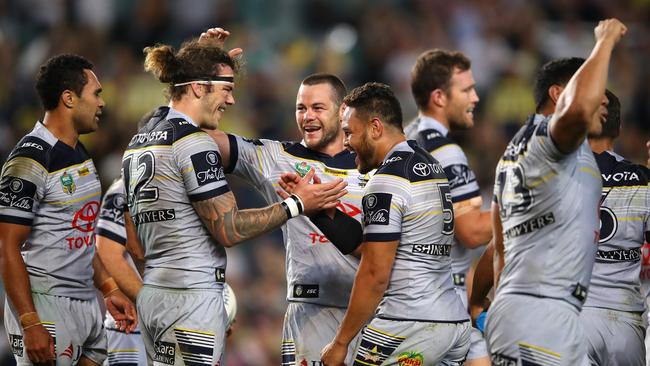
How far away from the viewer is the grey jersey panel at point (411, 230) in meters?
6.59

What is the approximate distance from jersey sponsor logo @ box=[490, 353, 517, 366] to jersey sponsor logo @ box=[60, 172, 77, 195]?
353 centimetres

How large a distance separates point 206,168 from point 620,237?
3088 mm

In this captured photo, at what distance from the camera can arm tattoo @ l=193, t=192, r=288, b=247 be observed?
22.0 feet

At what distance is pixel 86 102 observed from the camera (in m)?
7.93

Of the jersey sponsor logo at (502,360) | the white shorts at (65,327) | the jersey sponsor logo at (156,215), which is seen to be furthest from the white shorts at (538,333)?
the white shorts at (65,327)

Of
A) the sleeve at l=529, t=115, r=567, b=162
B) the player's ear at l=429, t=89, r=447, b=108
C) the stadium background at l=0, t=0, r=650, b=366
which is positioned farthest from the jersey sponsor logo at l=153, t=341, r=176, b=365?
the stadium background at l=0, t=0, r=650, b=366

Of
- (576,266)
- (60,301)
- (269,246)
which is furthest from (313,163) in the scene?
(269,246)

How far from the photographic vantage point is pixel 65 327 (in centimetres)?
761

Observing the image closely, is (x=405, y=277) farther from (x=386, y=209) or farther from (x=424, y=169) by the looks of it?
(x=424, y=169)

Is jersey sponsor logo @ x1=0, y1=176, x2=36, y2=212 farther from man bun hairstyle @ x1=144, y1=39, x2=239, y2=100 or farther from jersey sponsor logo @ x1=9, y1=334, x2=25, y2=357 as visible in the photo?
man bun hairstyle @ x1=144, y1=39, x2=239, y2=100

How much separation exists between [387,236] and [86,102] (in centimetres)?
286

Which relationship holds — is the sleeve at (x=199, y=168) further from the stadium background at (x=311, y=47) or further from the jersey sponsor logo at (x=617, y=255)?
the stadium background at (x=311, y=47)

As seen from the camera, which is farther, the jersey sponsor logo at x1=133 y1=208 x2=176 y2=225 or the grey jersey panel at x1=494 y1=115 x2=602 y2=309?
the jersey sponsor logo at x1=133 y1=208 x2=176 y2=225

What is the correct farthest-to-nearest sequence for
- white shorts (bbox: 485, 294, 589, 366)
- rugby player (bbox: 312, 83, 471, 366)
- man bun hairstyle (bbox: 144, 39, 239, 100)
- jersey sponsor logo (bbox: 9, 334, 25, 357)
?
jersey sponsor logo (bbox: 9, 334, 25, 357)
man bun hairstyle (bbox: 144, 39, 239, 100)
rugby player (bbox: 312, 83, 471, 366)
white shorts (bbox: 485, 294, 589, 366)
